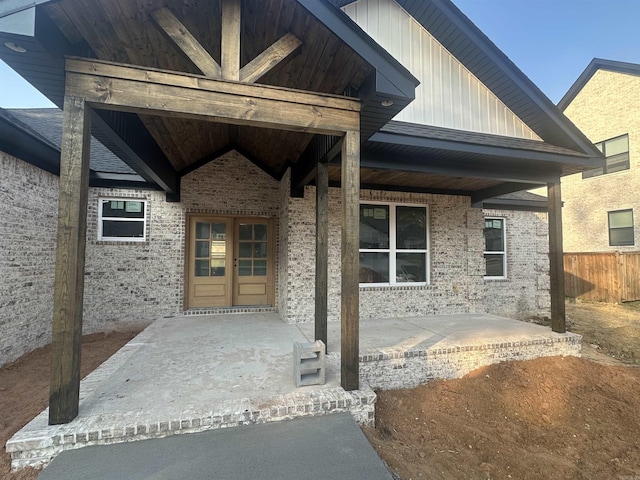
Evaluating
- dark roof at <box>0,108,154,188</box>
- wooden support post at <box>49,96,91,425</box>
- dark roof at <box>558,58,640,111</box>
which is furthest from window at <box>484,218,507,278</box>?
dark roof at <box>558,58,640,111</box>

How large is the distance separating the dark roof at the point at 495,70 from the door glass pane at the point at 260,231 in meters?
4.37

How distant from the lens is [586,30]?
13727 mm

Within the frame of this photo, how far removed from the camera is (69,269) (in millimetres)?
2285

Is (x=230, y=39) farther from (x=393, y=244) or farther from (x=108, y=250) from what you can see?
(x=108, y=250)

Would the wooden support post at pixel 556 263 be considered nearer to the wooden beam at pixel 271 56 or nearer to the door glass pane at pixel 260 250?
the wooden beam at pixel 271 56

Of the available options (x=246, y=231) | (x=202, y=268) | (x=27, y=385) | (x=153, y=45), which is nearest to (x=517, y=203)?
(x=246, y=231)

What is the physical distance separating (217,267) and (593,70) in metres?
16.7

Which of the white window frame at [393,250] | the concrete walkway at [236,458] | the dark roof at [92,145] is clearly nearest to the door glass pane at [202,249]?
the dark roof at [92,145]

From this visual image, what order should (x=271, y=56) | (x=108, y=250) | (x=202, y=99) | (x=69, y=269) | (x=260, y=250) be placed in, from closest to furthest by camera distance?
1. (x=69, y=269)
2. (x=202, y=99)
3. (x=271, y=56)
4. (x=108, y=250)
5. (x=260, y=250)

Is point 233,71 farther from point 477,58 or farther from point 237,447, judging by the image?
point 477,58

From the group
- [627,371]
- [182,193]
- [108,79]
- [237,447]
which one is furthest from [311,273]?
[627,371]

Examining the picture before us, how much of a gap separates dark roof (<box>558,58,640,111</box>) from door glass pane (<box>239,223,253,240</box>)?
14.9 meters

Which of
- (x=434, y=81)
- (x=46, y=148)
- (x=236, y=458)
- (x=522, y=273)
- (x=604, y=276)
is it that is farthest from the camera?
(x=604, y=276)

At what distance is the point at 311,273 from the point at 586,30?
1809 centimetres
